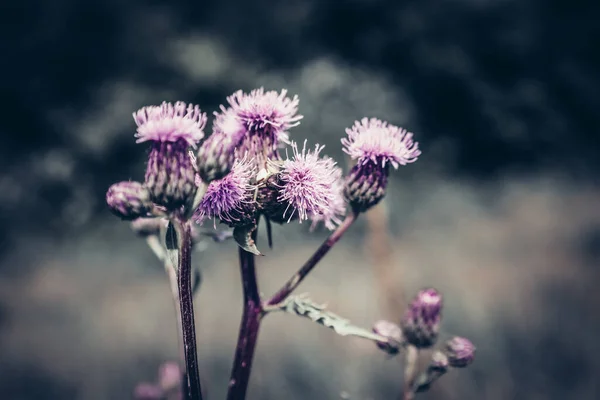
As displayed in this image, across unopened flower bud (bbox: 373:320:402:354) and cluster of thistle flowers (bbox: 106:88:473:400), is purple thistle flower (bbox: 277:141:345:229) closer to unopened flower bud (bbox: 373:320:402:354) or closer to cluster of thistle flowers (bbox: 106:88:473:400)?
cluster of thistle flowers (bbox: 106:88:473:400)

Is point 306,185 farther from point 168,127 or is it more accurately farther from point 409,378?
point 409,378

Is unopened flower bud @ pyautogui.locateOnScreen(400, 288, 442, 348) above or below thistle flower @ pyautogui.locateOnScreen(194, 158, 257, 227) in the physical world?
above

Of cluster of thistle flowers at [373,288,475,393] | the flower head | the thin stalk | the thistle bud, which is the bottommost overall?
the thistle bud

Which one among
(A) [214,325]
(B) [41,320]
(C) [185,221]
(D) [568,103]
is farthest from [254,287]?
(D) [568,103]

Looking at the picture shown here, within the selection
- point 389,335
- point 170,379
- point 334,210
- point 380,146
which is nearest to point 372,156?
point 380,146

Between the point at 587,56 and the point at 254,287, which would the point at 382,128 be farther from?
the point at 587,56

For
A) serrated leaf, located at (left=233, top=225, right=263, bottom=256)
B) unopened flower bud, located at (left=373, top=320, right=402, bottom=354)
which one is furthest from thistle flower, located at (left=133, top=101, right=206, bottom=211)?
unopened flower bud, located at (left=373, top=320, right=402, bottom=354)
